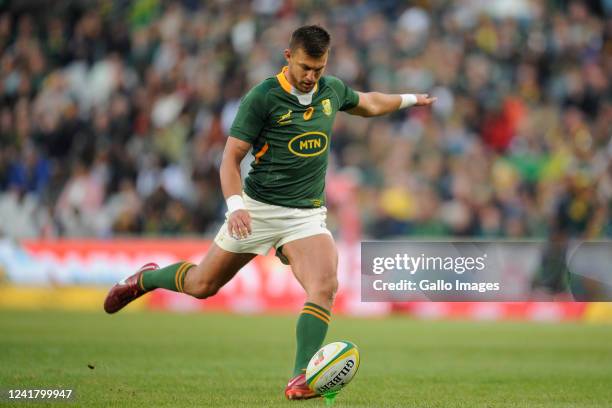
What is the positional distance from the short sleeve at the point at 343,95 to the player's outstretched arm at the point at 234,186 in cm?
95

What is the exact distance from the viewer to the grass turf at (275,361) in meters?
8.16

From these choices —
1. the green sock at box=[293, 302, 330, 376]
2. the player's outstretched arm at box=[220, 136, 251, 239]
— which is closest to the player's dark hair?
the player's outstretched arm at box=[220, 136, 251, 239]

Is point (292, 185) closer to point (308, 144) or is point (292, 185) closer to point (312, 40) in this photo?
point (308, 144)

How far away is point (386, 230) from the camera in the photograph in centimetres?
1959

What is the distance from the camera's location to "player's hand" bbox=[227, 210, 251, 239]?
7.58m

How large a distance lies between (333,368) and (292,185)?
1532mm

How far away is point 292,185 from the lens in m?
8.25

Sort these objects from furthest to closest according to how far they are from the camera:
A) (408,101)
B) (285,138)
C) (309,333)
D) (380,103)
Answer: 1. (408,101)
2. (380,103)
3. (285,138)
4. (309,333)

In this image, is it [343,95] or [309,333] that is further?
[343,95]

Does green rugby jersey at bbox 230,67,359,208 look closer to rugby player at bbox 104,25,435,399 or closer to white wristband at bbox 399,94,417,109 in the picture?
rugby player at bbox 104,25,435,399

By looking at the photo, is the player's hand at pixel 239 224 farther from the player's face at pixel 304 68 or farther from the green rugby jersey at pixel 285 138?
the player's face at pixel 304 68

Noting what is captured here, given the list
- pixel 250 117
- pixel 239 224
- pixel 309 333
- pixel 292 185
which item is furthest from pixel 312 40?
pixel 309 333

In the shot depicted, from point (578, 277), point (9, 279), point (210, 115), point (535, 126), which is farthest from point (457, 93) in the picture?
point (9, 279)

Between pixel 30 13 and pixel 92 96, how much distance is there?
3.60 metres
